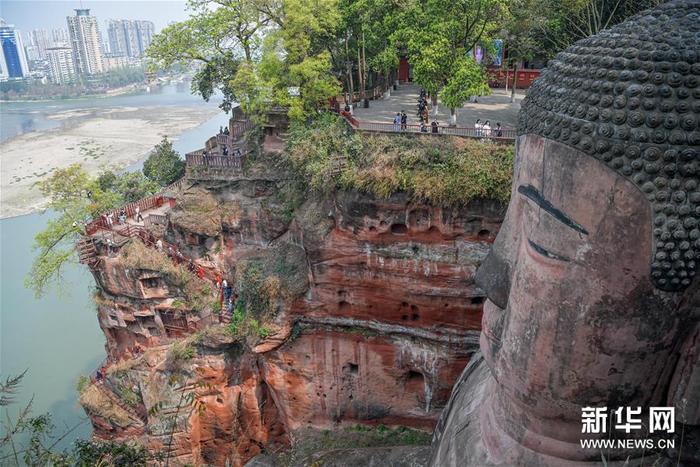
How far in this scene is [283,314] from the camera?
55.0ft

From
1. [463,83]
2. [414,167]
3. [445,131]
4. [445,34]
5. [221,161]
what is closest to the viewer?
[414,167]

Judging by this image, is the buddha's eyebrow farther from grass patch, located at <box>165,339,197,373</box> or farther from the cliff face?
grass patch, located at <box>165,339,197,373</box>

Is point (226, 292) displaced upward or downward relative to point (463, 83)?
downward

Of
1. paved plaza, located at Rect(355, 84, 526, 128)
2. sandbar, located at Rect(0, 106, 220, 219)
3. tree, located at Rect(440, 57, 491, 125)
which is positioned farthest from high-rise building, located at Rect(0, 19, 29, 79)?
tree, located at Rect(440, 57, 491, 125)

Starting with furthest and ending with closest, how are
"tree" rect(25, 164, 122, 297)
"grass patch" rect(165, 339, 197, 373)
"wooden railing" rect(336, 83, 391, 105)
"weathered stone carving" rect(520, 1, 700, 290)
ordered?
"tree" rect(25, 164, 122, 297) → "wooden railing" rect(336, 83, 391, 105) → "grass patch" rect(165, 339, 197, 373) → "weathered stone carving" rect(520, 1, 700, 290)

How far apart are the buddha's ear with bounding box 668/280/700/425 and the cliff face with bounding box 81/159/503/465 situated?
845 centimetres

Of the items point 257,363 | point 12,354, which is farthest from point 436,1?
point 12,354

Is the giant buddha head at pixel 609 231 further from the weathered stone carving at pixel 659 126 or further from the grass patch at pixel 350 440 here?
the grass patch at pixel 350 440

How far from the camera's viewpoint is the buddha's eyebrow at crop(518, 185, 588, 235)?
5.48 meters

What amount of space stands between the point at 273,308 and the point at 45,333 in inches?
939

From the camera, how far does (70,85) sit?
120250mm

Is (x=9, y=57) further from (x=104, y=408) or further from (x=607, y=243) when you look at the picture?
(x=607, y=243)

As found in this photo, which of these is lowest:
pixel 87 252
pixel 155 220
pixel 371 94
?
pixel 87 252

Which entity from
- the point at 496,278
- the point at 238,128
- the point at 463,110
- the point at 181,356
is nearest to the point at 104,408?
the point at 181,356
